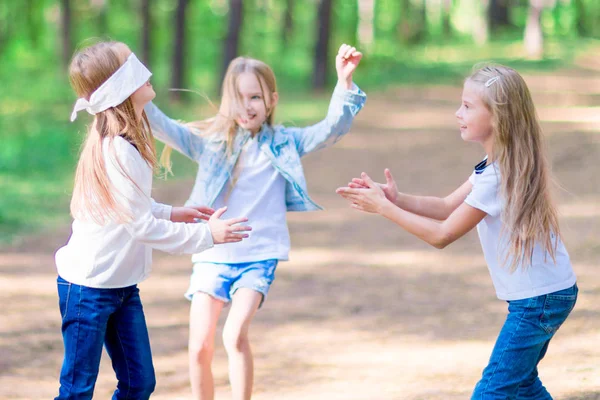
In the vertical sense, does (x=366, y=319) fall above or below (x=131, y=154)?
below

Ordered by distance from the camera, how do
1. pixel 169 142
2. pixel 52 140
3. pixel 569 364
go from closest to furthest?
pixel 169 142
pixel 569 364
pixel 52 140

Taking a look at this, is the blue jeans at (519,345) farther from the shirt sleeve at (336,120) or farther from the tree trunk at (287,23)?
the tree trunk at (287,23)

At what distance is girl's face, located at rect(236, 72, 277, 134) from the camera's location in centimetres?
433

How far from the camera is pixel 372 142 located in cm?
1608

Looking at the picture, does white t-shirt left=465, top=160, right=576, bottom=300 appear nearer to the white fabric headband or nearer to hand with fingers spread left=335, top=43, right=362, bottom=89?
hand with fingers spread left=335, top=43, right=362, bottom=89

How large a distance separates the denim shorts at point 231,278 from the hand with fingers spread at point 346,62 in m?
1.00

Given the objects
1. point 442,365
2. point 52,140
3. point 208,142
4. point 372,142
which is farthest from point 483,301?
point 52,140

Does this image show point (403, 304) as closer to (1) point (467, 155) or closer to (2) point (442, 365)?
(2) point (442, 365)

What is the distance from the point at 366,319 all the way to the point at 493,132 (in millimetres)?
3346

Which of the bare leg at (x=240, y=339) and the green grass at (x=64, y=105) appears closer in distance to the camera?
the bare leg at (x=240, y=339)

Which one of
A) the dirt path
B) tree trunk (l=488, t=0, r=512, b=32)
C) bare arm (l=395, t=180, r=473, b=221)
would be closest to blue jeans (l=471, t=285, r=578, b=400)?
bare arm (l=395, t=180, r=473, b=221)

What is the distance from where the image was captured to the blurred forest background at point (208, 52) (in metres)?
13.7

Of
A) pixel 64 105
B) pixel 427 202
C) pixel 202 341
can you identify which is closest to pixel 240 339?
pixel 202 341

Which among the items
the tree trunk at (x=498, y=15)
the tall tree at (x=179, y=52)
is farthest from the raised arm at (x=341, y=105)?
the tree trunk at (x=498, y=15)
